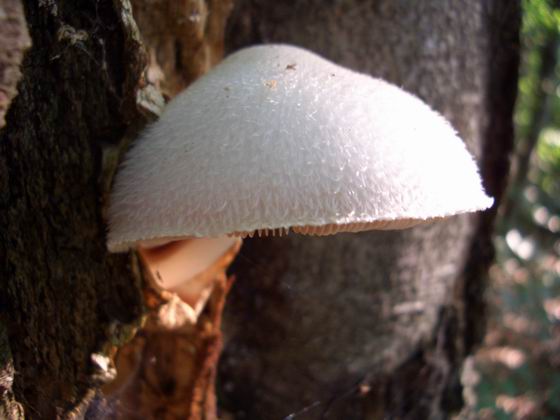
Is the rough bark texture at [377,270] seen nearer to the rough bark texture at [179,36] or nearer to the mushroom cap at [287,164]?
the rough bark texture at [179,36]

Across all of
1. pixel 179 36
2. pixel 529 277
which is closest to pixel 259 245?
pixel 179 36

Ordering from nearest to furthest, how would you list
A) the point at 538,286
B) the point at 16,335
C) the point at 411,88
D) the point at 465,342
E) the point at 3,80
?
the point at 3,80
the point at 16,335
the point at 411,88
the point at 465,342
the point at 538,286

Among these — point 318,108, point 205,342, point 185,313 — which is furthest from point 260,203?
point 205,342

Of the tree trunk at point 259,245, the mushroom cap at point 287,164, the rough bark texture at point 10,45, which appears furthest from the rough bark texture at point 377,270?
the rough bark texture at point 10,45

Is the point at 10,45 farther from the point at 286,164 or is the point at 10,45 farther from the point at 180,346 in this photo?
the point at 180,346

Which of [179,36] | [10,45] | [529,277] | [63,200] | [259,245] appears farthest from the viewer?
[529,277]

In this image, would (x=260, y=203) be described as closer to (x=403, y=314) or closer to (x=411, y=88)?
(x=411, y=88)

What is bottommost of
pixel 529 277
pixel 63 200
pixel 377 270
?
pixel 529 277
